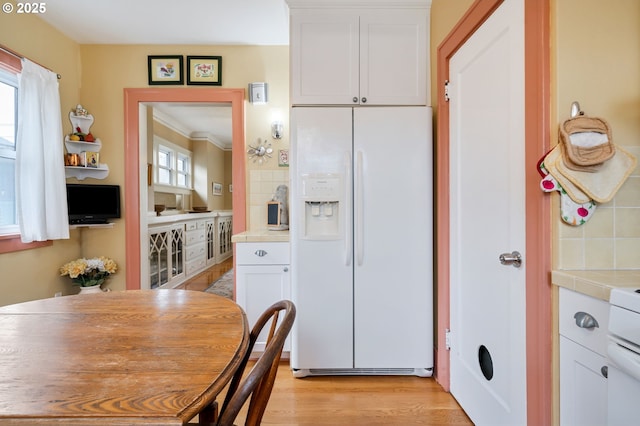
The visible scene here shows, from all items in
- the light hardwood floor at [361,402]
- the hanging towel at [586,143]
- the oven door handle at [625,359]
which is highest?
the hanging towel at [586,143]

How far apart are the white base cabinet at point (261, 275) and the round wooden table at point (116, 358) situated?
1014 millimetres

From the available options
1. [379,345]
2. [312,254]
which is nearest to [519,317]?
[379,345]

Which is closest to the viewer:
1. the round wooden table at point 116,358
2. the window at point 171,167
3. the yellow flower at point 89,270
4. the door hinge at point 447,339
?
the round wooden table at point 116,358

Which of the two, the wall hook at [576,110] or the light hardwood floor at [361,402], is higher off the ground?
the wall hook at [576,110]

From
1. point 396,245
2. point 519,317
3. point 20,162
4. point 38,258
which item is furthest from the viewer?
point 38,258

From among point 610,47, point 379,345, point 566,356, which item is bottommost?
point 379,345

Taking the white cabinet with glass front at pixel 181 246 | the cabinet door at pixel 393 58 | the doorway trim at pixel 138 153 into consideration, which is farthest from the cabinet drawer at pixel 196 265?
the cabinet door at pixel 393 58

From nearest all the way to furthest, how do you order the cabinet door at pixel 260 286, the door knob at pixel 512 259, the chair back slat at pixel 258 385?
the chair back slat at pixel 258 385, the door knob at pixel 512 259, the cabinet door at pixel 260 286

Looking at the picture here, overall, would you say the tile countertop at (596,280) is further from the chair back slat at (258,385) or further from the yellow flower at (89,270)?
the yellow flower at (89,270)

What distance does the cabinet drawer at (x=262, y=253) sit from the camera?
2209 millimetres

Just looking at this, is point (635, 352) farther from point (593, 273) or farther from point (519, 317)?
point (519, 317)

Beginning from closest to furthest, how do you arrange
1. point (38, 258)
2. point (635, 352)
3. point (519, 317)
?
point (635, 352)
point (519, 317)
point (38, 258)

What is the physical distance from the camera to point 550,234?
1.10 meters

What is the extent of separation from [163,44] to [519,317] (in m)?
3.34
